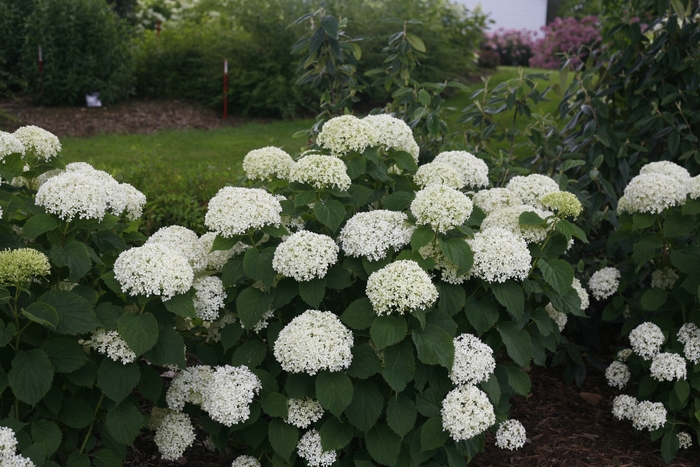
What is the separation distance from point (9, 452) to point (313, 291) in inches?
44.3

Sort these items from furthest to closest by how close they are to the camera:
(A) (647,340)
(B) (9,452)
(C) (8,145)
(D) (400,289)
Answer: (A) (647,340)
(C) (8,145)
(D) (400,289)
(B) (9,452)

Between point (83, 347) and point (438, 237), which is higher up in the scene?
point (438, 237)

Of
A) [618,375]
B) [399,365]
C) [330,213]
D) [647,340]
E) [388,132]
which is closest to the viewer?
[399,365]

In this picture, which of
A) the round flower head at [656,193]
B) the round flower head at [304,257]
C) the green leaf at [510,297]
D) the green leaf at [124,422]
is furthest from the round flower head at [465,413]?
the round flower head at [656,193]

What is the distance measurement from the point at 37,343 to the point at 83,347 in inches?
7.3

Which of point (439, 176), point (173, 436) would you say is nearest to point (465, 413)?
point (439, 176)

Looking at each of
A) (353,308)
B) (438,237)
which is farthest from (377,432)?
(438,237)

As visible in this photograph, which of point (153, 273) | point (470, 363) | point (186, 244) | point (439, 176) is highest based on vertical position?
point (439, 176)

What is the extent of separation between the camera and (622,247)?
164 inches

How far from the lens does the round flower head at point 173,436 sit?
2785 mm

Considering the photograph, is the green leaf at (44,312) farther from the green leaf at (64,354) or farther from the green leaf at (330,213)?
the green leaf at (330,213)

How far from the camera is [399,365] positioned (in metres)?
2.48

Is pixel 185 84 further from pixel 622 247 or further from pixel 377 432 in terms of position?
pixel 377 432

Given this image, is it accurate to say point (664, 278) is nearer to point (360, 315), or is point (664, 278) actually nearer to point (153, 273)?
point (360, 315)
